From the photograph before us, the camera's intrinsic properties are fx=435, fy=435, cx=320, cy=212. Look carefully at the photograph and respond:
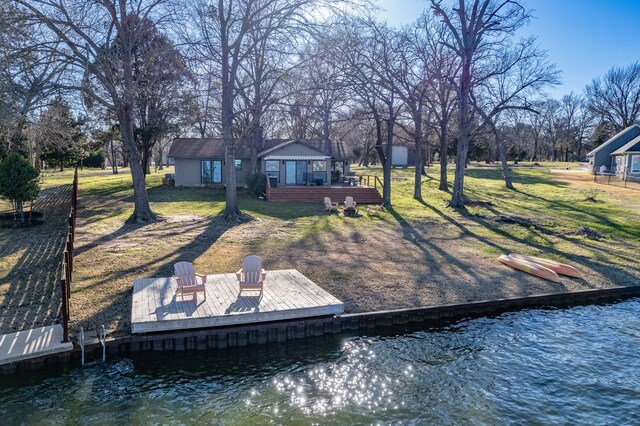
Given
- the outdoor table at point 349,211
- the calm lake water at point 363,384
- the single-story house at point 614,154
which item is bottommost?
the calm lake water at point 363,384

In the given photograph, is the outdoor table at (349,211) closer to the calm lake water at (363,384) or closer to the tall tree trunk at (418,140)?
the tall tree trunk at (418,140)

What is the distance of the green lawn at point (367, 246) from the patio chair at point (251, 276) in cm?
202

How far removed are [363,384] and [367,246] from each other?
8906mm

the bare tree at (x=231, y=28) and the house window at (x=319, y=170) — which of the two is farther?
the house window at (x=319, y=170)

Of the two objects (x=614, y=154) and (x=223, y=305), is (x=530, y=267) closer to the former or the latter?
(x=223, y=305)

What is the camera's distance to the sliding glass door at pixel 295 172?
1266 inches

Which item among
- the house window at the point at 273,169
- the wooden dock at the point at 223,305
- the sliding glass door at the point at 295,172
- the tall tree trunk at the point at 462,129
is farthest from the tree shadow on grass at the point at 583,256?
the house window at the point at 273,169

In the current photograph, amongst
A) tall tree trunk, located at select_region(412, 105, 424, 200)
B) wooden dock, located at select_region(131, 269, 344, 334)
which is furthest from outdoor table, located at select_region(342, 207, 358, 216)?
wooden dock, located at select_region(131, 269, 344, 334)

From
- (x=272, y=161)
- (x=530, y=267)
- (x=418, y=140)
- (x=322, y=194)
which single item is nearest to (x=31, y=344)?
(x=530, y=267)

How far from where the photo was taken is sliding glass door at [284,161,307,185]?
32.2m

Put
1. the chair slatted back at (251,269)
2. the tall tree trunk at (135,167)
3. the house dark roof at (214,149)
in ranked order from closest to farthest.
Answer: the chair slatted back at (251,269) → the tall tree trunk at (135,167) → the house dark roof at (214,149)

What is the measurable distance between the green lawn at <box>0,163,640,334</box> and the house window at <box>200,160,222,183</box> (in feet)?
19.2

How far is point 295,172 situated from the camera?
32.4 meters

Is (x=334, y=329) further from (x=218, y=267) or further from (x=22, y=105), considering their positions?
(x=22, y=105)
